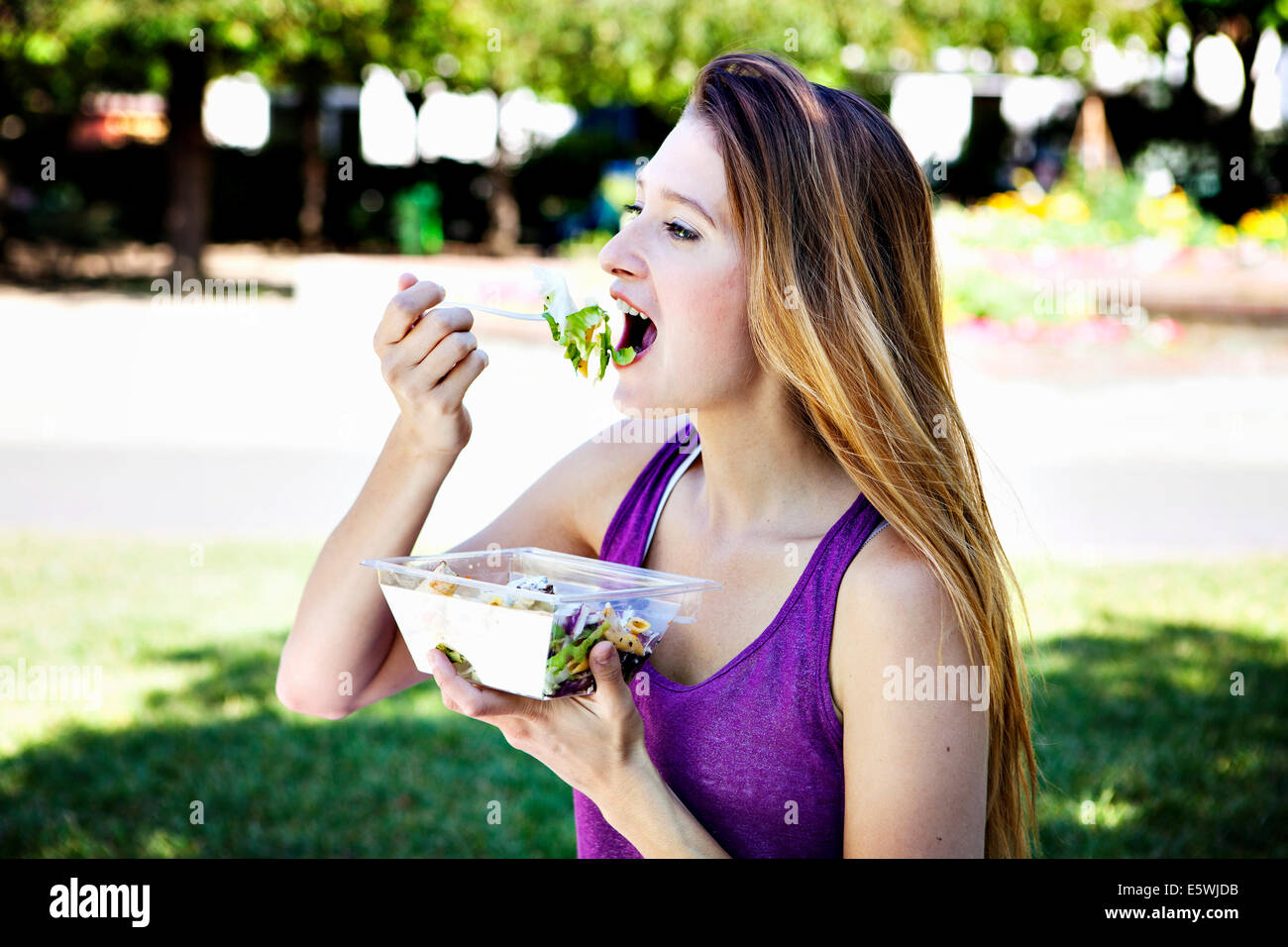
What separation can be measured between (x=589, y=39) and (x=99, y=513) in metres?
9.44

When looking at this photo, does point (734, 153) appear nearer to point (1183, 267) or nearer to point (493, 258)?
point (1183, 267)

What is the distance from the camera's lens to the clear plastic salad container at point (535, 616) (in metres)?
1.71

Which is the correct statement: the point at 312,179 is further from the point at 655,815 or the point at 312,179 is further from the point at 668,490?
the point at 655,815

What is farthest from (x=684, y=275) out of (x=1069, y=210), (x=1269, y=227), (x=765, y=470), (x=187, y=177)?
(x=187, y=177)

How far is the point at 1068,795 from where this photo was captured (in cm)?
434

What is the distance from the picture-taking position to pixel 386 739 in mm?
4887

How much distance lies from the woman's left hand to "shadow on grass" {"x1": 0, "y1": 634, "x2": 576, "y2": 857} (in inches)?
87.6

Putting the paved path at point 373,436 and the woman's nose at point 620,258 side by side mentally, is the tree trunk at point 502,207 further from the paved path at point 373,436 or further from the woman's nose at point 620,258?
the woman's nose at point 620,258

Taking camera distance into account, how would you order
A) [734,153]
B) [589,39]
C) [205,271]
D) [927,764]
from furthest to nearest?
1. [205,271]
2. [589,39]
3. [734,153]
4. [927,764]

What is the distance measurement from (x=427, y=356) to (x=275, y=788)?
2792 millimetres

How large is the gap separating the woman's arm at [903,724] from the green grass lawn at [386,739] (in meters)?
1.33

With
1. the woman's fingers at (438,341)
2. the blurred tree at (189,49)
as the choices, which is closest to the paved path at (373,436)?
the blurred tree at (189,49)

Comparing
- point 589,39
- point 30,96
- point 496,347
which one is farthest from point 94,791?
point 30,96

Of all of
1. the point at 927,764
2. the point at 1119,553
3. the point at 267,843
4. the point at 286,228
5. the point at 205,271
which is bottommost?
the point at 267,843
